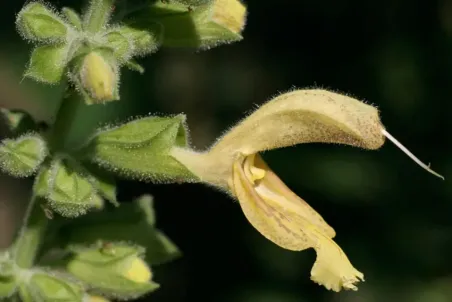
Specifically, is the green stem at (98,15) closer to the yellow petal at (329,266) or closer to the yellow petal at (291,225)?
the yellow petal at (291,225)

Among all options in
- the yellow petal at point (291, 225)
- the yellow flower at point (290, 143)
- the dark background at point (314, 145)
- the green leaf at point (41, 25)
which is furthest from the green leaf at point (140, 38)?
the dark background at point (314, 145)

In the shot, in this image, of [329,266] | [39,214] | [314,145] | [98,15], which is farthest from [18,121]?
[314,145]

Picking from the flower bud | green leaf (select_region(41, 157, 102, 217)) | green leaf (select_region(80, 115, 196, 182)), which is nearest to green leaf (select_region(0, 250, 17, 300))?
green leaf (select_region(41, 157, 102, 217))

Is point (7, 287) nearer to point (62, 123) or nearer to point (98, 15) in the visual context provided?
point (62, 123)

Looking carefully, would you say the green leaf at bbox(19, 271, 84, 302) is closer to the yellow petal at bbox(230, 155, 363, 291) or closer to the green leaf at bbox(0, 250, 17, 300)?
the green leaf at bbox(0, 250, 17, 300)

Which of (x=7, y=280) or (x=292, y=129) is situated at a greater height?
(x=292, y=129)

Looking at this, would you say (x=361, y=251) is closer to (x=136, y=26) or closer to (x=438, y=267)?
(x=438, y=267)

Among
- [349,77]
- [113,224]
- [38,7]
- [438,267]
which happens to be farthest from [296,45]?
[38,7]
